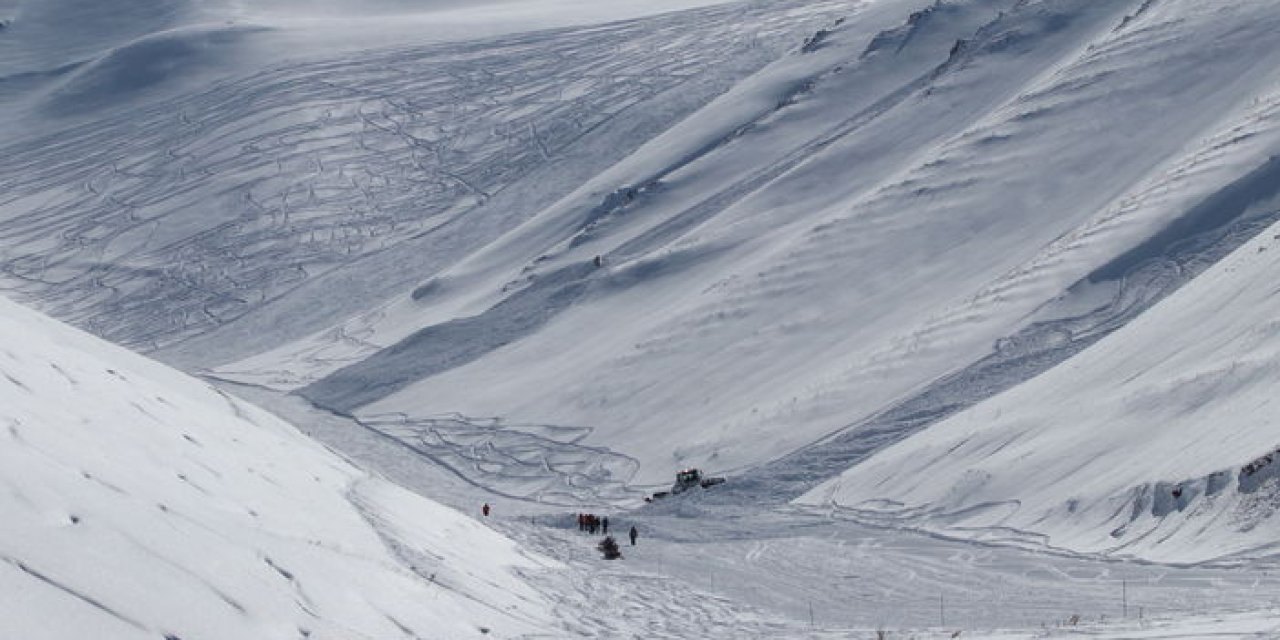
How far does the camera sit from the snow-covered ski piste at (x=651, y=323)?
2141cm

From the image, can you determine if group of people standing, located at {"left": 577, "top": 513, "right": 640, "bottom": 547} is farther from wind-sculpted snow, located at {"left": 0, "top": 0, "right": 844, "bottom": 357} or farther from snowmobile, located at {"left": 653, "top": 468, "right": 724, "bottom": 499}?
wind-sculpted snow, located at {"left": 0, "top": 0, "right": 844, "bottom": 357}

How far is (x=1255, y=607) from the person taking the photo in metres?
21.4

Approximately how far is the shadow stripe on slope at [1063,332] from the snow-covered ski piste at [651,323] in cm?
15

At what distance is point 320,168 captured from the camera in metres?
96.2

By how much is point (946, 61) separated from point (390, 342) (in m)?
27.8

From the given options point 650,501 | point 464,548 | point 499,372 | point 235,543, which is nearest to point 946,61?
point 499,372

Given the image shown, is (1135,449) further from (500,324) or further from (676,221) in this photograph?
(676,221)

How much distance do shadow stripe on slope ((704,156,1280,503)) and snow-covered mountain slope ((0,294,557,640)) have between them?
19.5 meters

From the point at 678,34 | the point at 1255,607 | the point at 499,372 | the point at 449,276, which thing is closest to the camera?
the point at 1255,607

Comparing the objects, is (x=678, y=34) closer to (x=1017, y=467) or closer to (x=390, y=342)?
(x=390, y=342)

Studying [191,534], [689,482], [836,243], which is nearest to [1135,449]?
[689,482]

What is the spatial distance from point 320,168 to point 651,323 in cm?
3923

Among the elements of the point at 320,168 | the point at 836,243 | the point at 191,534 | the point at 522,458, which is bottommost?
the point at 522,458

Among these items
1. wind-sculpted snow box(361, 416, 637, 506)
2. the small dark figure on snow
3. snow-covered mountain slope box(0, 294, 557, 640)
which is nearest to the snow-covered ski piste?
snow-covered mountain slope box(0, 294, 557, 640)
